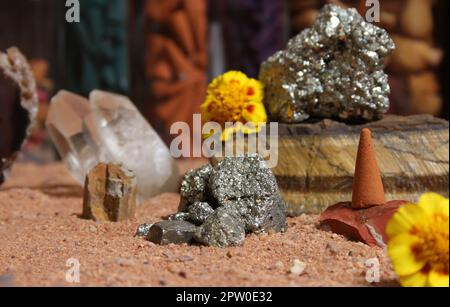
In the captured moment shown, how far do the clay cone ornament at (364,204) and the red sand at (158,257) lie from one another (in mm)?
46

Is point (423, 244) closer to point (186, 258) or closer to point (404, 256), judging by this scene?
point (404, 256)

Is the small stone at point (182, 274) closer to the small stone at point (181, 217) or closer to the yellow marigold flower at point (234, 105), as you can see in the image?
the small stone at point (181, 217)

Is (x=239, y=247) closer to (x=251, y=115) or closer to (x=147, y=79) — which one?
(x=251, y=115)

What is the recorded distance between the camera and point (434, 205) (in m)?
1.67

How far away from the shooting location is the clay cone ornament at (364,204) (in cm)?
220

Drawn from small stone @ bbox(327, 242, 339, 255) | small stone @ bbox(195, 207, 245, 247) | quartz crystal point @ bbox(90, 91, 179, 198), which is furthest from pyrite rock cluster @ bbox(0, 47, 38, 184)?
small stone @ bbox(327, 242, 339, 255)

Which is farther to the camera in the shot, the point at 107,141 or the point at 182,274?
the point at 107,141

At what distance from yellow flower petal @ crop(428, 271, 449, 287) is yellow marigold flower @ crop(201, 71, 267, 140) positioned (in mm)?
1300

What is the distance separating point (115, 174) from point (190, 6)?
2.10 m

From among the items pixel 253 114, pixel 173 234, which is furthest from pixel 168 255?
pixel 253 114

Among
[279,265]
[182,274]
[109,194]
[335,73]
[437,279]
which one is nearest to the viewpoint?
[437,279]

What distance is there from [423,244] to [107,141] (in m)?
1.99

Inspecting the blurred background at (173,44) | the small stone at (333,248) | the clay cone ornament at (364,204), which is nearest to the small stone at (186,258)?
the small stone at (333,248)

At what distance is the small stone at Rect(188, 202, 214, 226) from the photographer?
2.23 meters
